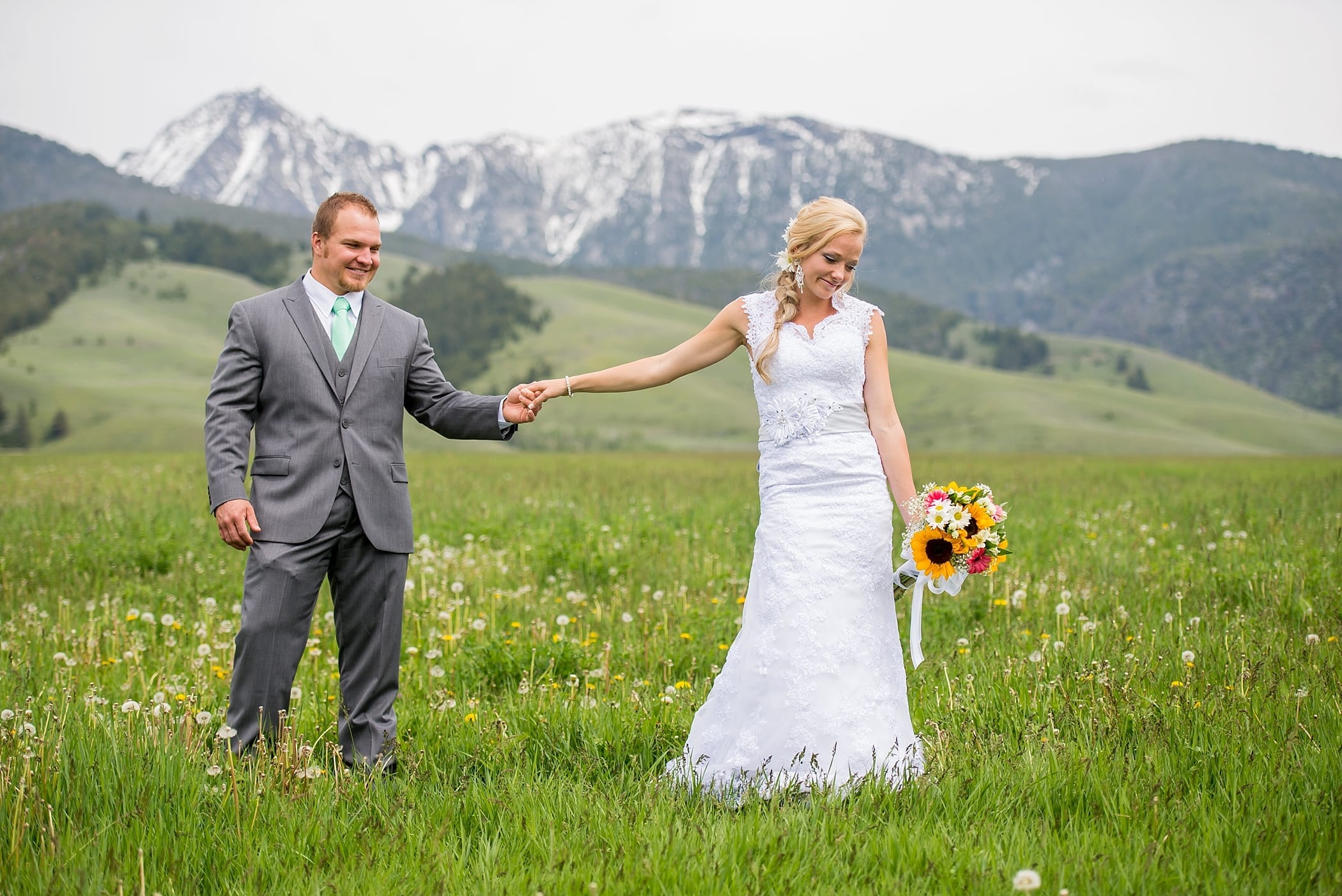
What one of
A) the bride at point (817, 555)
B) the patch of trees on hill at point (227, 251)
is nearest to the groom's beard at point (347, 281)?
the bride at point (817, 555)

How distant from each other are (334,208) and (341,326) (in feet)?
1.84

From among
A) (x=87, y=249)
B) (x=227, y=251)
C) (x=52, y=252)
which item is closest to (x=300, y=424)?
(x=52, y=252)

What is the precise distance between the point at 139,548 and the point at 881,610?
8.01 meters

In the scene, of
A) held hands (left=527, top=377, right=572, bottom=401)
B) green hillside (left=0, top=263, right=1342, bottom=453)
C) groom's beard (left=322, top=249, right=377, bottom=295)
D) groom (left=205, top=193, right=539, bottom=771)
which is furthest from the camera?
green hillside (left=0, top=263, right=1342, bottom=453)

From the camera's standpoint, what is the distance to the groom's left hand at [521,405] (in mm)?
5727

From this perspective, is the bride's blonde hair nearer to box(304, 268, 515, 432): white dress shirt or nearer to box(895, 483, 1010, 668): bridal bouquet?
box(895, 483, 1010, 668): bridal bouquet

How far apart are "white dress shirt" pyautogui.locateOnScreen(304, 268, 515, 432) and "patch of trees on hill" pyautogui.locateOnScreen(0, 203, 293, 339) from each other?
145665mm

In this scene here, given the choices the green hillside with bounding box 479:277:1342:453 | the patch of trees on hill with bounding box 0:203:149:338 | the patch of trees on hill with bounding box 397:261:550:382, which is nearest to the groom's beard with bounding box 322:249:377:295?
the green hillside with bounding box 479:277:1342:453

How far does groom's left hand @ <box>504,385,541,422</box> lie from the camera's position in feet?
18.8

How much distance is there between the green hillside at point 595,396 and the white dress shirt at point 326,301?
218 ft

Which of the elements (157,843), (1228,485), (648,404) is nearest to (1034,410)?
(648,404)

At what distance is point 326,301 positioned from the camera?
17.2ft

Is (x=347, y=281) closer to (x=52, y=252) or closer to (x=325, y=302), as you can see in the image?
(x=325, y=302)

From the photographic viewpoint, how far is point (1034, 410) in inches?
4272
